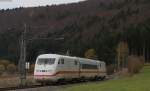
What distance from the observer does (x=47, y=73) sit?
149 ft

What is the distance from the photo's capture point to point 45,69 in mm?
46094

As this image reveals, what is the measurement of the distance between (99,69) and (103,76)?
8.60 feet

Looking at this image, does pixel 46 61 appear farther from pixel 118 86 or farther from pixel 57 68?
pixel 118 86

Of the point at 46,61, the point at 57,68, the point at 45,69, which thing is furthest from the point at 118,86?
the point at 46,61

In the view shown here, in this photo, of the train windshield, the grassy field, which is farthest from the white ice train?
the grassy field

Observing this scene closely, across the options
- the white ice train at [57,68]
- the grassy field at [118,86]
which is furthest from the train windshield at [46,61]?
the grassy field at [118,86]

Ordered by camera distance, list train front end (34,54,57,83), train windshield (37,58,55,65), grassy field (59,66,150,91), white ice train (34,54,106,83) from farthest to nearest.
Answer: train windshield (37,58,55,65) < white ice train (34,54,106,83) < train front end (34,54,57,83) < grassy field (59,66,150,91)

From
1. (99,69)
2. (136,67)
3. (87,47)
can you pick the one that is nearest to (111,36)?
(87,47)

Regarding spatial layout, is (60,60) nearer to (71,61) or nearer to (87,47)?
(71,61)

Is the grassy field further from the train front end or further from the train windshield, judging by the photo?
the train windshield

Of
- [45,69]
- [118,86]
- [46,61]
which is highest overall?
[46,61]

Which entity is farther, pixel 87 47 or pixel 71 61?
pixel 87 47

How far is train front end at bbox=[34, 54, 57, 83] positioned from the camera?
45222 mm

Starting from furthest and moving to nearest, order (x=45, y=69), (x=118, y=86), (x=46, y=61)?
(x=46, y=61), (x=45, y=69), (x=118, y=86)
